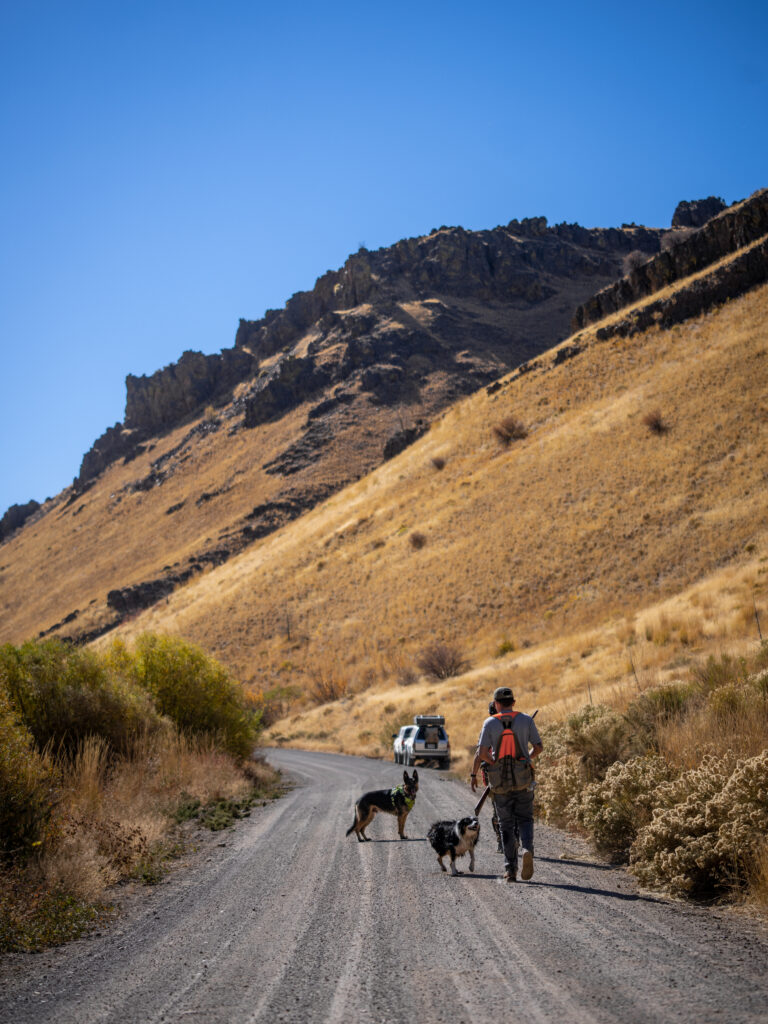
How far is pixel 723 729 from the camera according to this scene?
7.49 m

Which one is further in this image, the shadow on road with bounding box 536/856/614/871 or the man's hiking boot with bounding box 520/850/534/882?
the shadow on road with bounding box 536/856/614/871

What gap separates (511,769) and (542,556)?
34.7m

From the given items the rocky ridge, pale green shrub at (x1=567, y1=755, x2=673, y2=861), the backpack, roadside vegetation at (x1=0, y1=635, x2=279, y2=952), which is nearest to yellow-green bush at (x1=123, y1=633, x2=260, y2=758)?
roadside vegetation at (x1=0, y1=635, x2=279, y2=952)

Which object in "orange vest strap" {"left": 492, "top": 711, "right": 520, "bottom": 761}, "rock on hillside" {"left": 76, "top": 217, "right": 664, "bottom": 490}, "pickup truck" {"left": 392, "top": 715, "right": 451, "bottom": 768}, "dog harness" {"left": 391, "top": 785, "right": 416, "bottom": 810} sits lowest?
"pickup truck" {"left": 392, "top": 715, "right": 451, "bottom": 768}

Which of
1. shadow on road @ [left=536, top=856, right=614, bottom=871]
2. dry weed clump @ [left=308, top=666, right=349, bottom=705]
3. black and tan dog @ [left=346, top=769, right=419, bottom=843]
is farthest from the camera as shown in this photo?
dry weed clump @ [left=308, top=666, right=349, bottom=705]

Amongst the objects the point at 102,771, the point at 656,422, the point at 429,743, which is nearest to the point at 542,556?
the point at 656,422

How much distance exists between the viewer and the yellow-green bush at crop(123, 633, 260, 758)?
53.3 ft

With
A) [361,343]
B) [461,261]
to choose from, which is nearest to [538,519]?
[361,343]

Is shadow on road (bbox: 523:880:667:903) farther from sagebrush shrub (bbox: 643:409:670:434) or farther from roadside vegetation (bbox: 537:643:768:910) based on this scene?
sagebrush shrub (bbox: 643:409:670:434)

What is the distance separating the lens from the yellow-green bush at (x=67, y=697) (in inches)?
417

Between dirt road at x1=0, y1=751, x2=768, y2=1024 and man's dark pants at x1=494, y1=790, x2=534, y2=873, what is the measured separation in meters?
0.33

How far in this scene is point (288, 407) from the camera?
11338 centimetres

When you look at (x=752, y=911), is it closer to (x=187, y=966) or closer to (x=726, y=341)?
(x=187, y=966)

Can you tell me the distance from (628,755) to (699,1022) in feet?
18.6
